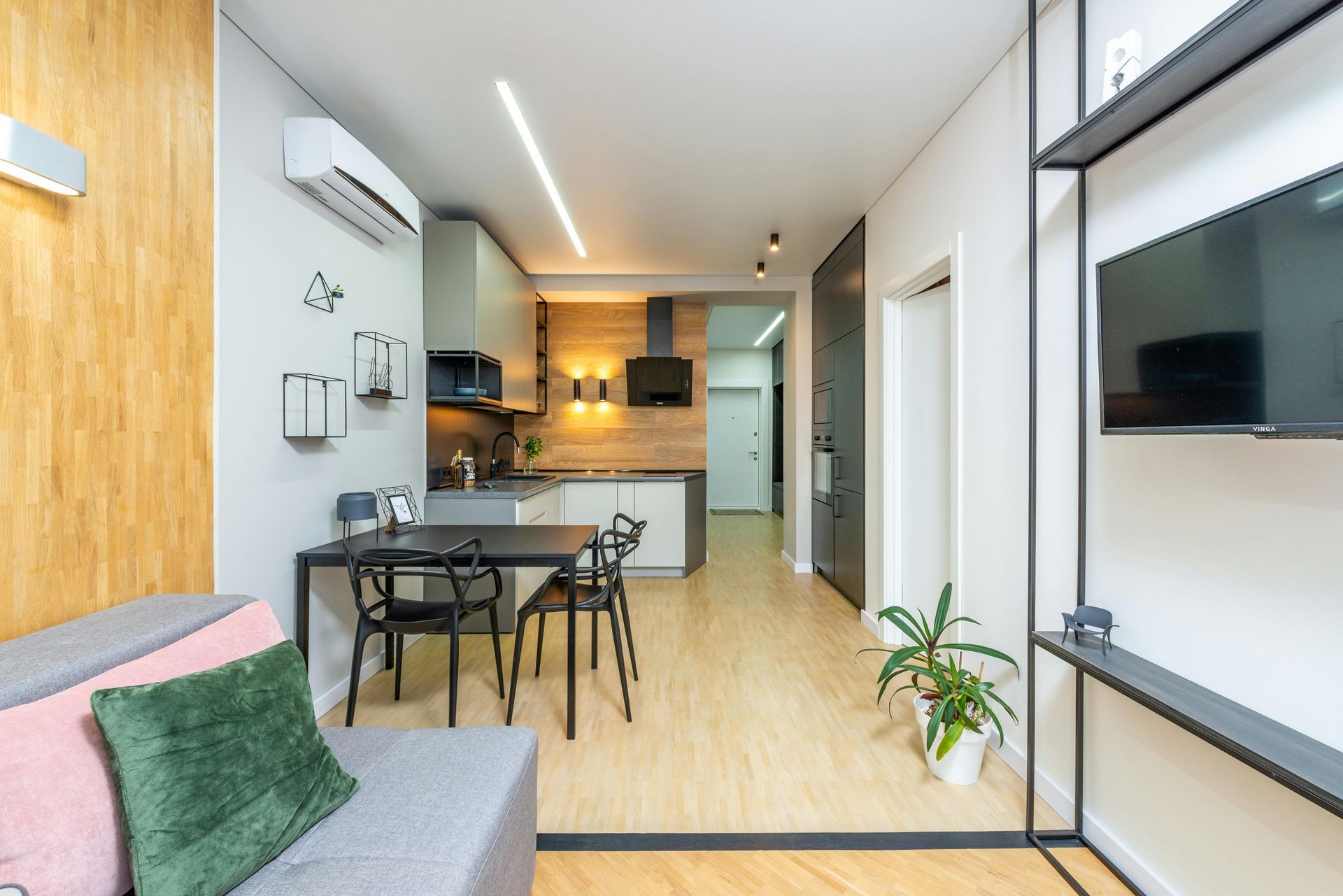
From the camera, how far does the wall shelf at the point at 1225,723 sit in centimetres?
97

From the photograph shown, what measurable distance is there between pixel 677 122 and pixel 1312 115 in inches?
86.1

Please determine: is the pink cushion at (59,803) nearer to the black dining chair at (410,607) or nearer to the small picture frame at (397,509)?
the black dining chair at (410,607)

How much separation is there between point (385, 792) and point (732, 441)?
8808 millimetres

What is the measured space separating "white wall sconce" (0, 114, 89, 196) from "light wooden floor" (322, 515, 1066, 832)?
2.13 metres

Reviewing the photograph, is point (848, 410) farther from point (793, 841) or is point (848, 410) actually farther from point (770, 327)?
point (770, 327)

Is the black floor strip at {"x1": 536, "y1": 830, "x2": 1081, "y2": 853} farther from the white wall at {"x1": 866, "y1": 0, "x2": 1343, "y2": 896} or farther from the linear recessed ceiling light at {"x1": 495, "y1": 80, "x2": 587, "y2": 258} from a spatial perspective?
the linear recessed ceiling light at {"x1": 495, "y1": 80, "x2": 587, "y2": 258}

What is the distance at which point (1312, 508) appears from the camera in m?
1.15

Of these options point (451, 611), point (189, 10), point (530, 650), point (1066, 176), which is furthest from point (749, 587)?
point (189, 10)

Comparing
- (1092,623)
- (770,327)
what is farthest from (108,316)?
(770,327)

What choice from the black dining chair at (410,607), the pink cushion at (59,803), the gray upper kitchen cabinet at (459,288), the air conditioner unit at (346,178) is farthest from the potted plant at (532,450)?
the pink cushion at (59,803)

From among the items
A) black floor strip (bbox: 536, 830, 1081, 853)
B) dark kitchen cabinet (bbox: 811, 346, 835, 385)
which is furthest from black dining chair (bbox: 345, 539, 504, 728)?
dark kitchen cabinet (bbox: 811, 346, 835, 385)

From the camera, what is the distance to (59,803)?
2.87 ft

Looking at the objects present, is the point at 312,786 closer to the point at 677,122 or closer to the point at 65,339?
the point at 65,339

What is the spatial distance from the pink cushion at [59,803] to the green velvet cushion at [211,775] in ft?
0.11
